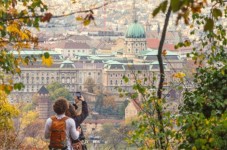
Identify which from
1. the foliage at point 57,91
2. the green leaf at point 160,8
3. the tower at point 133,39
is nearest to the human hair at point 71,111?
the green leaf at point 160,8

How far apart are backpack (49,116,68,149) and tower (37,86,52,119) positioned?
2029 inches

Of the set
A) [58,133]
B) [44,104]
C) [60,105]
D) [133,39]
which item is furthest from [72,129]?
[133,39]

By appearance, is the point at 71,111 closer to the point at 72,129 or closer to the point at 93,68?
the point at 72,129

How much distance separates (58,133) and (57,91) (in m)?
58.4

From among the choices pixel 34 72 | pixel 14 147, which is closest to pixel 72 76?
pixel 34 72

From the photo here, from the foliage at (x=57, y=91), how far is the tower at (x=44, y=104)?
1.08ft

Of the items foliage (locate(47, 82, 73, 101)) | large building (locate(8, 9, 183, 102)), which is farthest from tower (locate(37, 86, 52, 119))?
large building (locate(8, 9, 183, 102))

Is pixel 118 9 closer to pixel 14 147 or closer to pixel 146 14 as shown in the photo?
pixel 146 14

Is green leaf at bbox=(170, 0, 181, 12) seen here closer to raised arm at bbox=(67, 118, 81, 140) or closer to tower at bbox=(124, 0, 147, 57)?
raised arm at bbox=(67, 118, 81, 140)

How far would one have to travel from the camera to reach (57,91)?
212 ft

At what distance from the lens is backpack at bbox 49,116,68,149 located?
20.8 feet

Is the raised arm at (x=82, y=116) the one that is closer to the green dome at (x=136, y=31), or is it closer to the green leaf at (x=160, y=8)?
the green leaf at (x=160, y=8)

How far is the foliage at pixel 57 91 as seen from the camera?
62125mm

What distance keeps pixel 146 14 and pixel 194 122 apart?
112m
